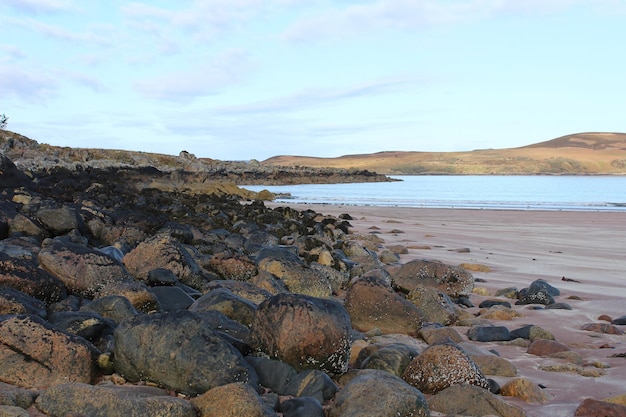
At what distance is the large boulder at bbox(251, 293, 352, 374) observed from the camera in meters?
3.76

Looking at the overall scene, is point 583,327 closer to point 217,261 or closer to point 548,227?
point 217,261

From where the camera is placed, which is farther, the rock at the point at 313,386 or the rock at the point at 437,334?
the rock at the point at 437,334

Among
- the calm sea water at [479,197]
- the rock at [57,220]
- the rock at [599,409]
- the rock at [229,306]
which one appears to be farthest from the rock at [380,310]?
the calm sea water at [479,197]

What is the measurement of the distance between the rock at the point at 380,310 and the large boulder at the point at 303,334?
4.82 feet

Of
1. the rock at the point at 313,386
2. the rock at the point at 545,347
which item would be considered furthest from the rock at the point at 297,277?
the rock at the point at 313,386

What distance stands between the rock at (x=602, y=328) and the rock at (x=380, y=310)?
154 centimetres

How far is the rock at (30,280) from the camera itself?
441 centimetres

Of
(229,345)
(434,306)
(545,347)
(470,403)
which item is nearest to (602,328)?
(545,347)

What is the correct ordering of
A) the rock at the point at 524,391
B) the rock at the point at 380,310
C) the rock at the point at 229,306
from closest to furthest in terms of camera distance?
the rock at the point at 524,391 → the rock at the point at 229,306 → the rock at the point at 380,310

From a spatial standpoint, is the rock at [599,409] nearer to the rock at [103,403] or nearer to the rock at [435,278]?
the rock at [103,403]

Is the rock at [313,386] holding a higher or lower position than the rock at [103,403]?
lower

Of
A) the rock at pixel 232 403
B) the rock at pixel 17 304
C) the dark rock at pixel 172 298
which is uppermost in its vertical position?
the rock at pixel 17 304

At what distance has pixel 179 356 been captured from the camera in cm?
340

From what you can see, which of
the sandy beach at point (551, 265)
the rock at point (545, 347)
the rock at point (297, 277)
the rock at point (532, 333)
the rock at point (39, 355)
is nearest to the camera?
the rock at point (39, 355)
